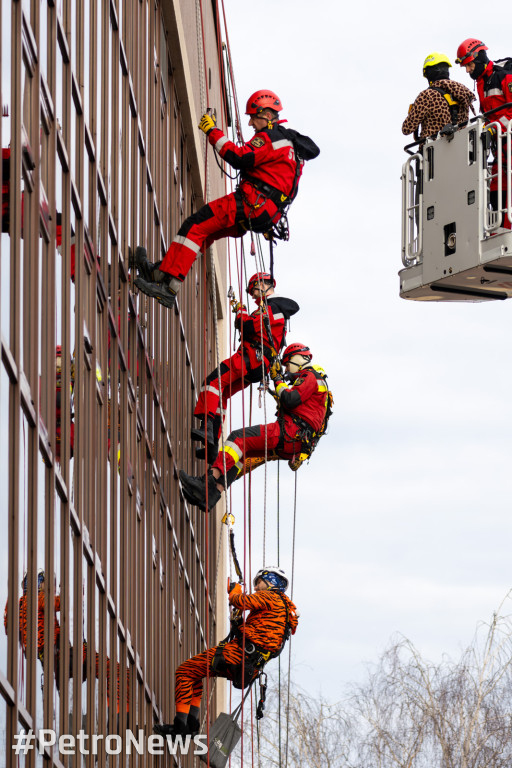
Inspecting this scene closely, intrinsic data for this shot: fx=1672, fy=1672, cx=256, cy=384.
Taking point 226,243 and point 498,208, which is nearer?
point 498,208

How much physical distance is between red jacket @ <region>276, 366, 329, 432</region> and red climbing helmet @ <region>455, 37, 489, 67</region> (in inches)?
141

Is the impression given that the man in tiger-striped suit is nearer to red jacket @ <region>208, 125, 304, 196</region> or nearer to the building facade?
the building facade

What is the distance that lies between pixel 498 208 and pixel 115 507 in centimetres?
489

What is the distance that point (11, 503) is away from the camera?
10.2 meters

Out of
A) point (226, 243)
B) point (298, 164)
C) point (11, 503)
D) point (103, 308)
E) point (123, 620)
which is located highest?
point (226, 243)

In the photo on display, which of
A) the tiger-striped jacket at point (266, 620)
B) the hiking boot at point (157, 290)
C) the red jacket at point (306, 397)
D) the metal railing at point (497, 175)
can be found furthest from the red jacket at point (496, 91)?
the tiger-striped jacket at point (266, 620)

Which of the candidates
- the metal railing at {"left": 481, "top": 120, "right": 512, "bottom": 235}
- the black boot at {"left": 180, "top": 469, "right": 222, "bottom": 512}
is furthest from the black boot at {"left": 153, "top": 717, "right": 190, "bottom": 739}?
the metal railing at {"left": 481, "top": 120, "right": 512, "bottom": 235}

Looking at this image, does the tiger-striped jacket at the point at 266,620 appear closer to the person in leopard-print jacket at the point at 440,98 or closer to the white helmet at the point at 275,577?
the white helmet at the point at 275,577

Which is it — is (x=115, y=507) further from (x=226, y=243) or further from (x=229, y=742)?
(x=226, y=243)

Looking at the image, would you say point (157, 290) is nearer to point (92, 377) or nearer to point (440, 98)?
point (92, 377)

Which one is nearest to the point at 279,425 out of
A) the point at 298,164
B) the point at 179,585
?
the point at 298,164

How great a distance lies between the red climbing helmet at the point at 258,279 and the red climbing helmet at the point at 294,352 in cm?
75

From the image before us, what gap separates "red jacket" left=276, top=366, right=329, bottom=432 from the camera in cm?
1759

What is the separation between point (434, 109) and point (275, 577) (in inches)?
201
